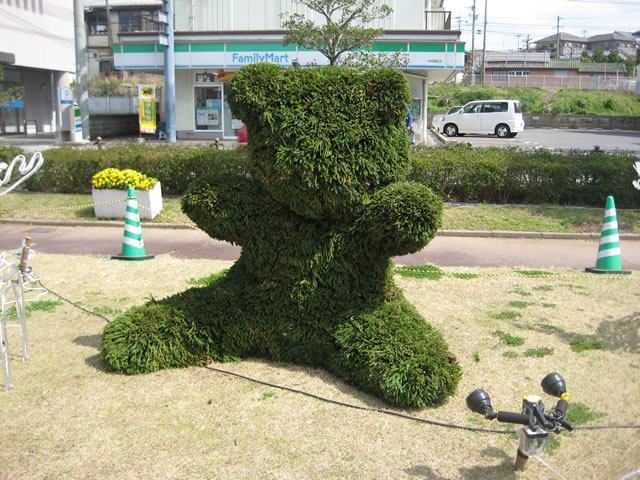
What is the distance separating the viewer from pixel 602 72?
216ft

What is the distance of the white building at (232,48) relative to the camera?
24141 millimetres

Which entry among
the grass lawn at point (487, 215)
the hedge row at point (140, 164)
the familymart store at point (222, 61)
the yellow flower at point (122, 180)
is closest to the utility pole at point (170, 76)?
the familymart store at point (222, 61)

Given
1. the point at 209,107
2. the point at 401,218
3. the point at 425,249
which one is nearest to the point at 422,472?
the point at 401,218

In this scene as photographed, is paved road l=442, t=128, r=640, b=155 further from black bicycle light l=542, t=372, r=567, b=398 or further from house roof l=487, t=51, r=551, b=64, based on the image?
house roof l=487, t=51, r=551, b=64

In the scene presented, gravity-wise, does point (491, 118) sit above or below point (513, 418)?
above

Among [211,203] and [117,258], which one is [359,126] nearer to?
[211,203]

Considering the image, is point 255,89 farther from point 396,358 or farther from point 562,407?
point 562,407

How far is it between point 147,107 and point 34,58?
15258 mm

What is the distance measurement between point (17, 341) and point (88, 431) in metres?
2.22

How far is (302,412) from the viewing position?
435cm

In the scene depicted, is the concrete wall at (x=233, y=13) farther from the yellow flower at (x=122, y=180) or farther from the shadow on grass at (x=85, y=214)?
the yellow flower at (x=122, y=180)

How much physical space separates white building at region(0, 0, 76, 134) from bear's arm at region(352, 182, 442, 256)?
34.7 metres

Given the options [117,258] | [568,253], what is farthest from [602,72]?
[117,258]

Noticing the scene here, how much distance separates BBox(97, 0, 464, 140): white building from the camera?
2414 cm
